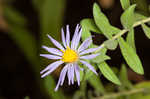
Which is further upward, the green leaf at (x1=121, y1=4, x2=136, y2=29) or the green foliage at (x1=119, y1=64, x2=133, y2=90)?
the green leaf at (x1=121, y1=4, x2=136, y2=29)

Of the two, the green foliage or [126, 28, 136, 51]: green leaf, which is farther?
the green foliage

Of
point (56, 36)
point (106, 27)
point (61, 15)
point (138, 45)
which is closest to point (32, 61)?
point (56, 36)

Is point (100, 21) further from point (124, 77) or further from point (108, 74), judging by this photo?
point (124, 77)

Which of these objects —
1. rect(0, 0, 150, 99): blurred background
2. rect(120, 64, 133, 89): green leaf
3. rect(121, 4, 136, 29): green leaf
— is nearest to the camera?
rect(121, 4, 136, 29): green leaf

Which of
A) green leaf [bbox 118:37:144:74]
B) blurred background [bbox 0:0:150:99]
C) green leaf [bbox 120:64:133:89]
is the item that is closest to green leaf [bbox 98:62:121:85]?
green leaf [bbox 118:37:144:74]

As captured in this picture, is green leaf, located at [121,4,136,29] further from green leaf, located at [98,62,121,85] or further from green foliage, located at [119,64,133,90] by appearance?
green foliage, located at [119,64,133,90]

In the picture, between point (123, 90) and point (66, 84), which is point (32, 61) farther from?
point (123, 90)
